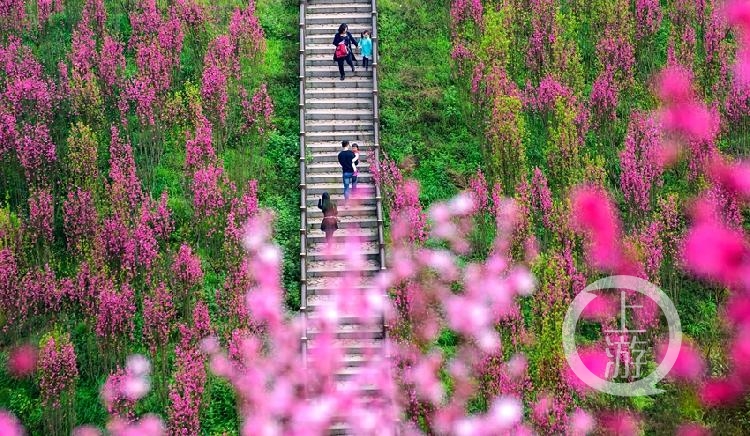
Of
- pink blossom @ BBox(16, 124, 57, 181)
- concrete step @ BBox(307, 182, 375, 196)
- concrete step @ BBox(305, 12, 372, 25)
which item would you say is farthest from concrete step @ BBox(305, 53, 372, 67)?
pink blossom @ BBox(16, 124, 57, 181)

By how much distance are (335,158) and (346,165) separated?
4.43 feet

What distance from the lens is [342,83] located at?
76.2ft

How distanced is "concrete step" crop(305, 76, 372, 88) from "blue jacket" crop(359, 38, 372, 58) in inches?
22.1

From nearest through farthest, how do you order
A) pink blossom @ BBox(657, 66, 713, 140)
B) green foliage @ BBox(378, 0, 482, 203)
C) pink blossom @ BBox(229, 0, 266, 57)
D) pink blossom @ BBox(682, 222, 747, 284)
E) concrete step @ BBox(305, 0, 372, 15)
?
pink blossom @ BBox(682, 222, 747, 284) < pink blossom @ BBox(657, 66, 713, 140) < green foliage @ BBox(378, 0, 482, 203) < pink blossom @ BBox(229, 0, 266, 57) < concrete step @ BBox(305, 0, 372, 15)

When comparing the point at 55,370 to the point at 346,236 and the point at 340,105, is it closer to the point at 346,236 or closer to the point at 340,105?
the point at 346,236

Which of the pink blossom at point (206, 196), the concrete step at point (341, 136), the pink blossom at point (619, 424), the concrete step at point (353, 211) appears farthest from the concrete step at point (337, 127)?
the pink blossom at point (619, 424)

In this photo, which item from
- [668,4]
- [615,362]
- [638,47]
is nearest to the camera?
[615,362]

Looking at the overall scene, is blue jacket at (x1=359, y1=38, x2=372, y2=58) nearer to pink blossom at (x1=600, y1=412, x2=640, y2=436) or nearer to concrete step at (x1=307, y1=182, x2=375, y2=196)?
concrete step at (x1=307, y1=182, x2=375, y2=196)

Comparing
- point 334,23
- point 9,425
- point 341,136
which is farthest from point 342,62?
point 9,425

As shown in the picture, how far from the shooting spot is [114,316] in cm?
1777

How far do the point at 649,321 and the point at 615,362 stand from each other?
3.27ft

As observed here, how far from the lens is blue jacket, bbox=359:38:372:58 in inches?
908

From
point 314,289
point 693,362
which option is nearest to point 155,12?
point 314,289

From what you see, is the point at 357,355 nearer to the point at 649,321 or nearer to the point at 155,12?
the point at 649,321
